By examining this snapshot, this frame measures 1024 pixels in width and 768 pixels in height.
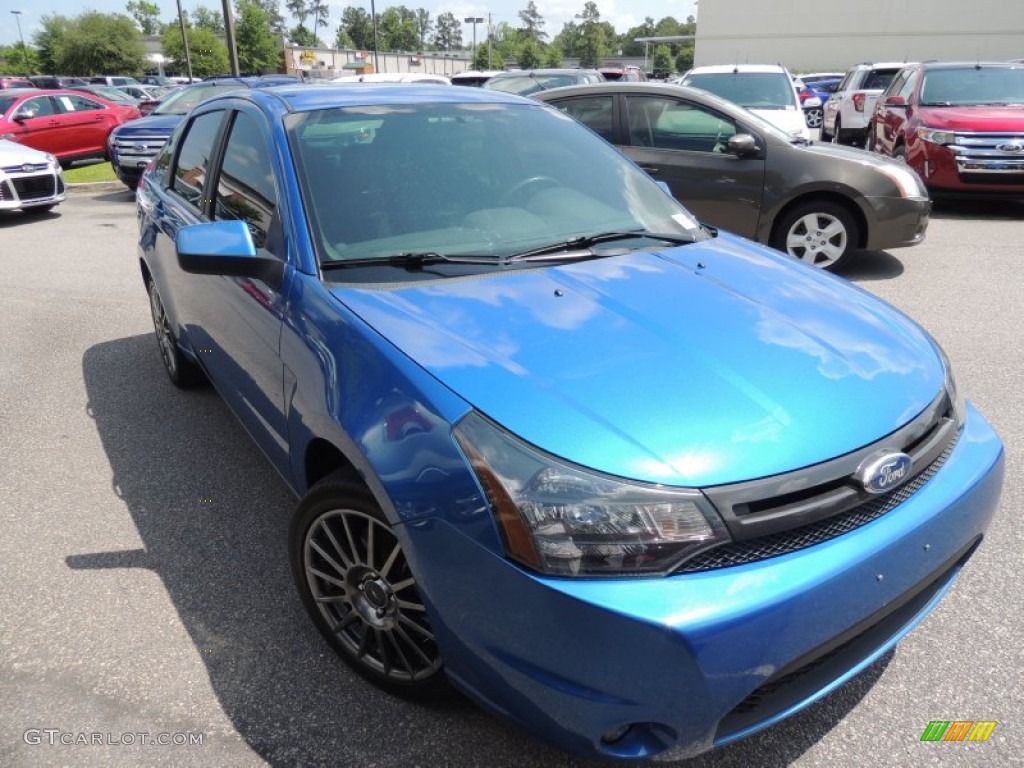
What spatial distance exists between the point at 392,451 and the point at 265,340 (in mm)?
1019

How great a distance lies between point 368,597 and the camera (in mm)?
2254

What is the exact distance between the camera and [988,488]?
6.95ft

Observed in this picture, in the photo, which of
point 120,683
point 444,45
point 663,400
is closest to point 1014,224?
point 663,400

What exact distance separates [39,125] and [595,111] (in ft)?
40.5

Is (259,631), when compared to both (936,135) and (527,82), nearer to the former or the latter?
(936,135)

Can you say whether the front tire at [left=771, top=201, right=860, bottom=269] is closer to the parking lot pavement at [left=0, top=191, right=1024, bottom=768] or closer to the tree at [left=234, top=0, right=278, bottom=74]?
the parking lot pavement at [left=0, top=191, right=1024, bottom=768]

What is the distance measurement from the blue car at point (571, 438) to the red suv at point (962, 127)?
285 inches

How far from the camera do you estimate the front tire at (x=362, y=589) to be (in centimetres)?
211

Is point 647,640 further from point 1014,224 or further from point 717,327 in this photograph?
point 1014,224

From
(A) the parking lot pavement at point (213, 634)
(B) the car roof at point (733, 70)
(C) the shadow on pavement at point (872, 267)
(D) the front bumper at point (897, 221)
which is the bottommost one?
(A) the parking lot pavement at point (213, 634)

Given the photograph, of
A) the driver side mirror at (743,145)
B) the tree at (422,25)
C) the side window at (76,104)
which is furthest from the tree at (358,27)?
the driver side mirror at (743,145)

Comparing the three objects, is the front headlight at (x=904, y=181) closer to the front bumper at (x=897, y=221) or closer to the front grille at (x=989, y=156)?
the front bumper at (x=897, y=221)

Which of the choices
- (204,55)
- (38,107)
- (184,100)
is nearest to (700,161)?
(184,100)

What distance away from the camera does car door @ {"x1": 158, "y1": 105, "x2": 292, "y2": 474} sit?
2.67 meters
